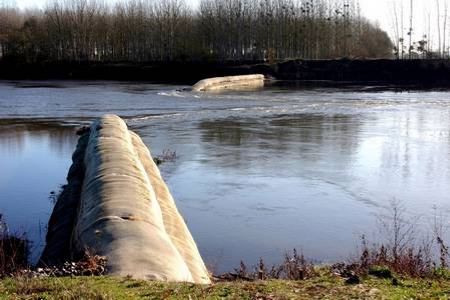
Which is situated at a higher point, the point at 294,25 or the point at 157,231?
the point at 294,25

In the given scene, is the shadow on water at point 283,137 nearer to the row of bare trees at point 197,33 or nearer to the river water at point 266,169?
the river water at point 266,169

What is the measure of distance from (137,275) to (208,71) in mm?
64044

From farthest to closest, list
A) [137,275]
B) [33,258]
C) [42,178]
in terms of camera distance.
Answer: [42,178] < [33,258] < [137,275]

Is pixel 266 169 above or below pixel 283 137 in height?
below

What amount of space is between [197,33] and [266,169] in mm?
66247

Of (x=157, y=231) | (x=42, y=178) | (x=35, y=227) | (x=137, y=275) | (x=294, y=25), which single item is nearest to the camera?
(x=137, y=275)

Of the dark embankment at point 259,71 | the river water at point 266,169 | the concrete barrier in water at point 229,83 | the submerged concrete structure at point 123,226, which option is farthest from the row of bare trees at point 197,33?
the submerged concrete structure at point 123,226

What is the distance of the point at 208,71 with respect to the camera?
69.7m

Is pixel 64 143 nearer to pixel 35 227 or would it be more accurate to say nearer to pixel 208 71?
pixel 35 227

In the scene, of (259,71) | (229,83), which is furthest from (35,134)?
(259,71)

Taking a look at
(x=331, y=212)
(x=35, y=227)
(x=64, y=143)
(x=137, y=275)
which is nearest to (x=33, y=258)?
(x=35, y=227)

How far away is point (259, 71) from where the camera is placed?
67750 millimetres

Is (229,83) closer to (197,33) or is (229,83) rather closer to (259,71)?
(259,71)

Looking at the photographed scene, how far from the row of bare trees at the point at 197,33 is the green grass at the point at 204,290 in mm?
69218
